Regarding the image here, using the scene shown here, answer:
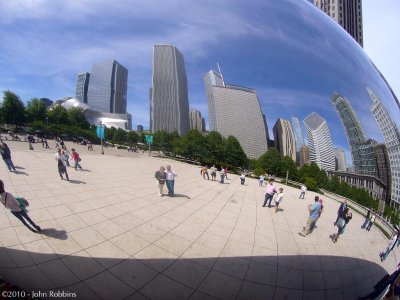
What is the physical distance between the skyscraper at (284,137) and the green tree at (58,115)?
1.76 meters

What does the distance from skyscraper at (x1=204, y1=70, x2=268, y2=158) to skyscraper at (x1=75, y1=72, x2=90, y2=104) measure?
968 mm

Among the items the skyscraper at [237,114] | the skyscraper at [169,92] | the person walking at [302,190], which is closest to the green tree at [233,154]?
the skyscraper at [237,114]

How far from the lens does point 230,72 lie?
6.11 ft

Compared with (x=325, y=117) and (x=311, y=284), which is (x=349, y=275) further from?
(x=325, y=117)

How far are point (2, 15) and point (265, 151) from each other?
2436mm

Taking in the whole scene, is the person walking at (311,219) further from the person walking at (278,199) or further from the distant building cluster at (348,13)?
the distant building cluster at (348,13)

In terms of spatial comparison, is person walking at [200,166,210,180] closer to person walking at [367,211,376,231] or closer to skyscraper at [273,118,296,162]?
skyscraper at [273,118,296,162]

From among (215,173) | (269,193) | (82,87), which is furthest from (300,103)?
(82,87)

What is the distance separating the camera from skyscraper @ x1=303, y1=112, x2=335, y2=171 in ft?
6.16

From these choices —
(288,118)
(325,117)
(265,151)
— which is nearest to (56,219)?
(265,151)

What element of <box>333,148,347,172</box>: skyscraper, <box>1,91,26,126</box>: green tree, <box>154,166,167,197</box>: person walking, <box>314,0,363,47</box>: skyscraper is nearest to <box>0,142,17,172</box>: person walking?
<box>1,91,26,126</box>: green tree

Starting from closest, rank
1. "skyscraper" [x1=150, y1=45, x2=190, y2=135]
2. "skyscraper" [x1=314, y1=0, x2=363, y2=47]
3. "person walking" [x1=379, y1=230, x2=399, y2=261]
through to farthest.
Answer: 1. "skyscraper" [x1=150, y1=45, x2=190, y2=135]
2. "person walking" [x1=379, y1=230, x2=399, y2=261]
3. "skyscraper" [x1=314, y1=0, x2=363, y2=47]

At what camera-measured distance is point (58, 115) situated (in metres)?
2.02

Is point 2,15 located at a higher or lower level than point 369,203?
higher
